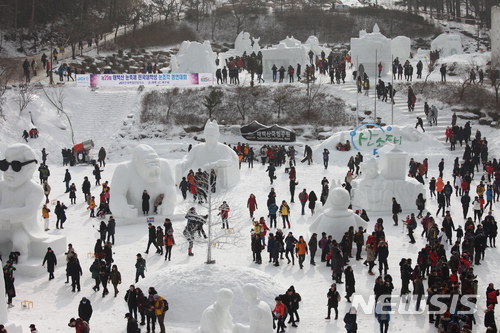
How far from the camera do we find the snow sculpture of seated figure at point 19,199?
53.1ft

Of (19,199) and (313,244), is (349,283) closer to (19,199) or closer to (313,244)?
(313,244)

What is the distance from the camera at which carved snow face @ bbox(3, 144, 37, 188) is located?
1633 centimetres

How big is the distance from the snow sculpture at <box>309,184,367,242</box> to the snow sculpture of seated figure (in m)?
6.88

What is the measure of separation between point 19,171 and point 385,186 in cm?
1086

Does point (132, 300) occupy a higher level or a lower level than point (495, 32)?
lower

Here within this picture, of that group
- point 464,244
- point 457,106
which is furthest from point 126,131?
point 464,244

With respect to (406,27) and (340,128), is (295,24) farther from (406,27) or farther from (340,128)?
(340,128)

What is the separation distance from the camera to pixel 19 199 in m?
16.4

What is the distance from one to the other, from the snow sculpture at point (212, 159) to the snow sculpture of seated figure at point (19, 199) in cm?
944

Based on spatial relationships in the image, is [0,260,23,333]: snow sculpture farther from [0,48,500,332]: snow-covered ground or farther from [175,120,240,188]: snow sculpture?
[175,120,240,188]: snow sculpture

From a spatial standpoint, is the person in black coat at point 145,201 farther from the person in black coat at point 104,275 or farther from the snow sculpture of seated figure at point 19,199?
the person in black coat at point 104,275

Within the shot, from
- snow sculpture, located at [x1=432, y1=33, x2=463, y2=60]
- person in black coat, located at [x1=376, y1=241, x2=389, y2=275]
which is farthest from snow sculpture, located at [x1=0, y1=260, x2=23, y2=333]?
snow sculpture, located at [x1=432, y1=33, x2=463, y2=60]

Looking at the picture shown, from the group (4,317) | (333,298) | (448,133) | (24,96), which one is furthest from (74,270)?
(24,96)

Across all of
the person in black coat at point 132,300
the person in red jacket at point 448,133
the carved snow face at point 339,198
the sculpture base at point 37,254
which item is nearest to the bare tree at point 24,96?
the sculpture base at point 37,254
